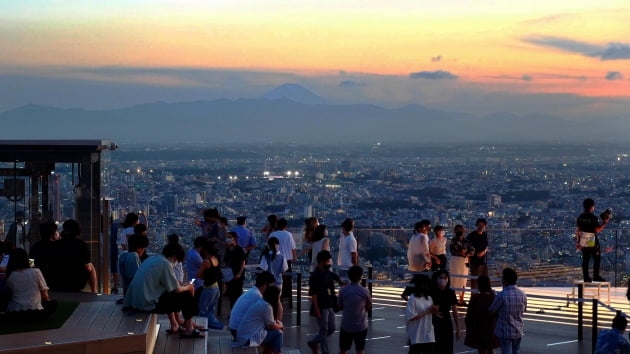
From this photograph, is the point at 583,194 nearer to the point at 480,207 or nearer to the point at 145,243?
the point at 480,207

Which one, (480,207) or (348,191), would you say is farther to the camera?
(348,191)

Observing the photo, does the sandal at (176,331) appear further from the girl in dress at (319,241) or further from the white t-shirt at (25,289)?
the girl in dress at (319,241)

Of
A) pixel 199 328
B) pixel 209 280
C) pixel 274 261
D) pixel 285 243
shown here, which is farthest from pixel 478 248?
pixel 199 328

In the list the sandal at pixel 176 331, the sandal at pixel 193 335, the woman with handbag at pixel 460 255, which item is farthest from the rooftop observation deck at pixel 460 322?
the woman with handbag at pixel 460 255

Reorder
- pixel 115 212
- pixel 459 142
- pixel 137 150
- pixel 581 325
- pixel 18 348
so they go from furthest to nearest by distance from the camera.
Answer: pixel 459 142, pixel 137 150, pixel 115 212, pixel 581 325, pixel 18 348

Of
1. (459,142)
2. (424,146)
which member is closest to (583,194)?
(424,146)

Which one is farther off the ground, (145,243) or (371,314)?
(145,243)
